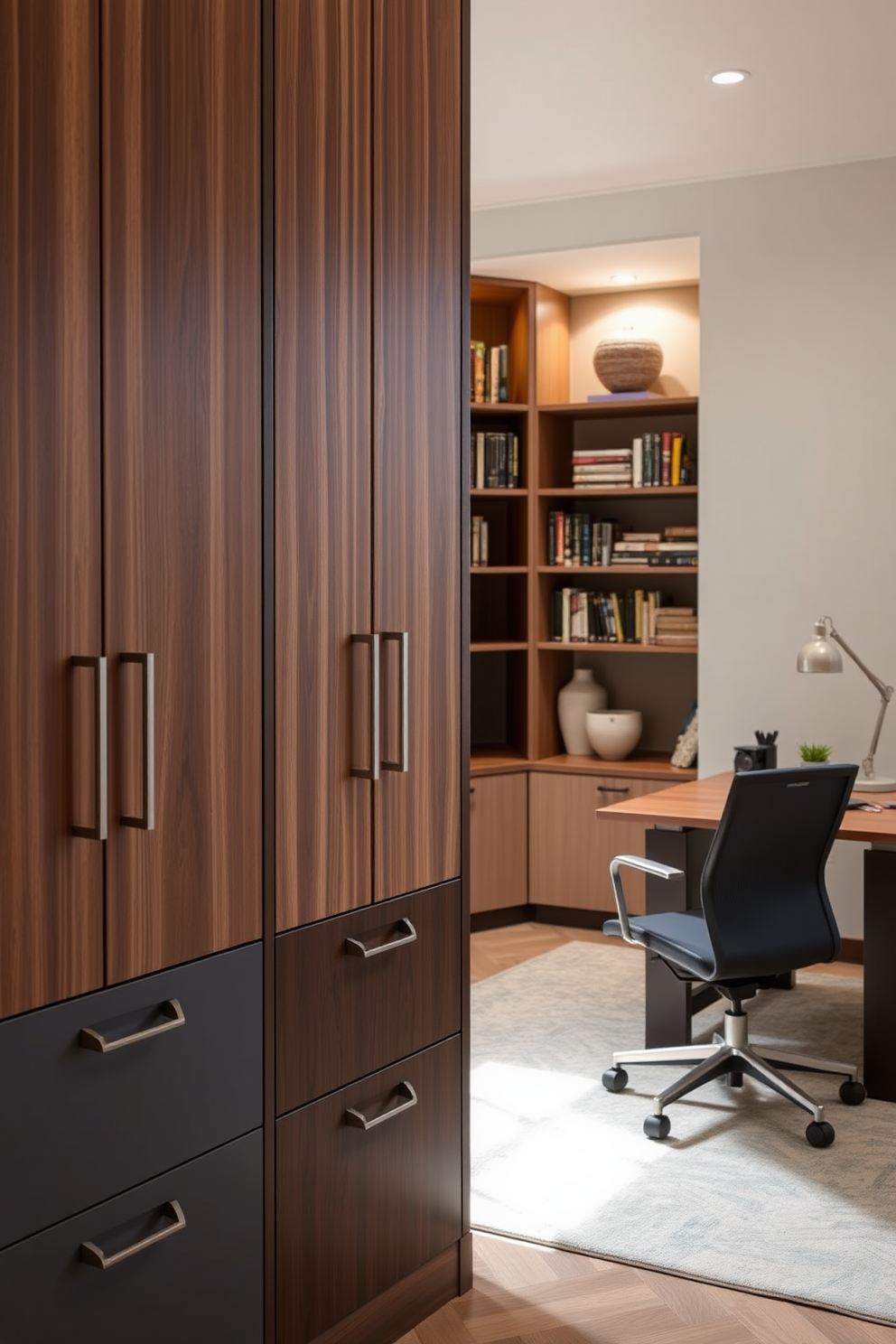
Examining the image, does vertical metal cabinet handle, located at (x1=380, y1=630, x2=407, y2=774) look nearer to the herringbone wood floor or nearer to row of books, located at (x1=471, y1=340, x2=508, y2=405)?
the herringbone wood floor

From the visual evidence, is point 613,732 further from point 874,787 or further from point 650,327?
point 650,327

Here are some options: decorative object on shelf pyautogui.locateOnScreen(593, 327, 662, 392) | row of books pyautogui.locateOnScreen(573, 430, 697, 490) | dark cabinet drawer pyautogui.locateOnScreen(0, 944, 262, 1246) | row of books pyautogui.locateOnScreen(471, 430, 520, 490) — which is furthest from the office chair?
decorative object on shelf pyautogui.locateOnScreen(593, 327, 662, 392)

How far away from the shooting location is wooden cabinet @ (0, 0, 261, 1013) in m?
1.71

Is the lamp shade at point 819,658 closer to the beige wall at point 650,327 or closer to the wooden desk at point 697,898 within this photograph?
the wooden desk at point 697,898

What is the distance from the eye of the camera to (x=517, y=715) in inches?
239

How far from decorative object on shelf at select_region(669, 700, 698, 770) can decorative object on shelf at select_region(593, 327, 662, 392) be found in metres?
1.38

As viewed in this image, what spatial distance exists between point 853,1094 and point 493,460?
10.2ft

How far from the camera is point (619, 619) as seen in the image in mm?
5852

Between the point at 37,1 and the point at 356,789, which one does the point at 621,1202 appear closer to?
the point at 356,789

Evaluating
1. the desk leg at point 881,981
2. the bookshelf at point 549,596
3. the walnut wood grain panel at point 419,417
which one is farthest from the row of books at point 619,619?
the walnut wood grain panel at point 419,417

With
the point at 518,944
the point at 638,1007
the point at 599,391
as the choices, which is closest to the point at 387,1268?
the point at 638,1007

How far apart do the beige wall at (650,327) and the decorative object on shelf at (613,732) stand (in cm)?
141

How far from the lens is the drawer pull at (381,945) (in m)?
2.35

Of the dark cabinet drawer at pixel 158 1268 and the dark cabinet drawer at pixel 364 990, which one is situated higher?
the dark cabinet drawer at pixel 364 990
